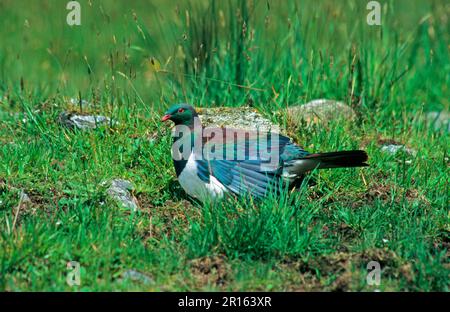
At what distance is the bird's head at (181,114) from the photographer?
581 centimetres

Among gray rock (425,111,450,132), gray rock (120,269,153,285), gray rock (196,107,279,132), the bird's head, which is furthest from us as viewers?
gray rock (425,111,450,132)

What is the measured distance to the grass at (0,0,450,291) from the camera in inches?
182

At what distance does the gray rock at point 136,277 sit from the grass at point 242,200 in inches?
1.5

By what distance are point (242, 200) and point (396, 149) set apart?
164 centimetres

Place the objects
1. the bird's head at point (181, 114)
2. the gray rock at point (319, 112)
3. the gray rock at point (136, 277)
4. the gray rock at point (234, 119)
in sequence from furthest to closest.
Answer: the gray rock at point (319, 112) < the gray rock at point (234, 119) < the bird's head at point (181, 114) < the gray rock at point (136, 277)

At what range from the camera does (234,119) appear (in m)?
6.40

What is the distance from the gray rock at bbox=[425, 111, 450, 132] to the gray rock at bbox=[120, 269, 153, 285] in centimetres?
335

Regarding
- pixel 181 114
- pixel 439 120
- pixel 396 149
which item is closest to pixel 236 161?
pixel 181 114

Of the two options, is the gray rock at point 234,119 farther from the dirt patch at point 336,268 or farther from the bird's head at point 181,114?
the dirt patch at point 336,268

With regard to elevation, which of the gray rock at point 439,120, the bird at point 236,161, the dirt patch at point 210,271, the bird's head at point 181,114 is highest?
the bird's head at point 181,114

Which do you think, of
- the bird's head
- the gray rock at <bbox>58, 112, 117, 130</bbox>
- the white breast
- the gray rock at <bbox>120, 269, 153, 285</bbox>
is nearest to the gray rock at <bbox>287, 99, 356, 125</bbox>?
the bird's head

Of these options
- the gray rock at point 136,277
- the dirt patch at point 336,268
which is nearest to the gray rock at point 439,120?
the dirt patch at point 336,268

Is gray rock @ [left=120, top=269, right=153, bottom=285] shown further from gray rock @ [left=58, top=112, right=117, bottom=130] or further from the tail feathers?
gray rock @ [left=58, top=112, right=117, bottom=130]

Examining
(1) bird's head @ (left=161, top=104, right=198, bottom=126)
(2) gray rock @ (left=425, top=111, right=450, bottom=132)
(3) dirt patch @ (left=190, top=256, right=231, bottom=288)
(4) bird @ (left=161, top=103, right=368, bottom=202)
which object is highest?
(1) bird's head @ (left=161, top=104, right=198, bottom=126)
